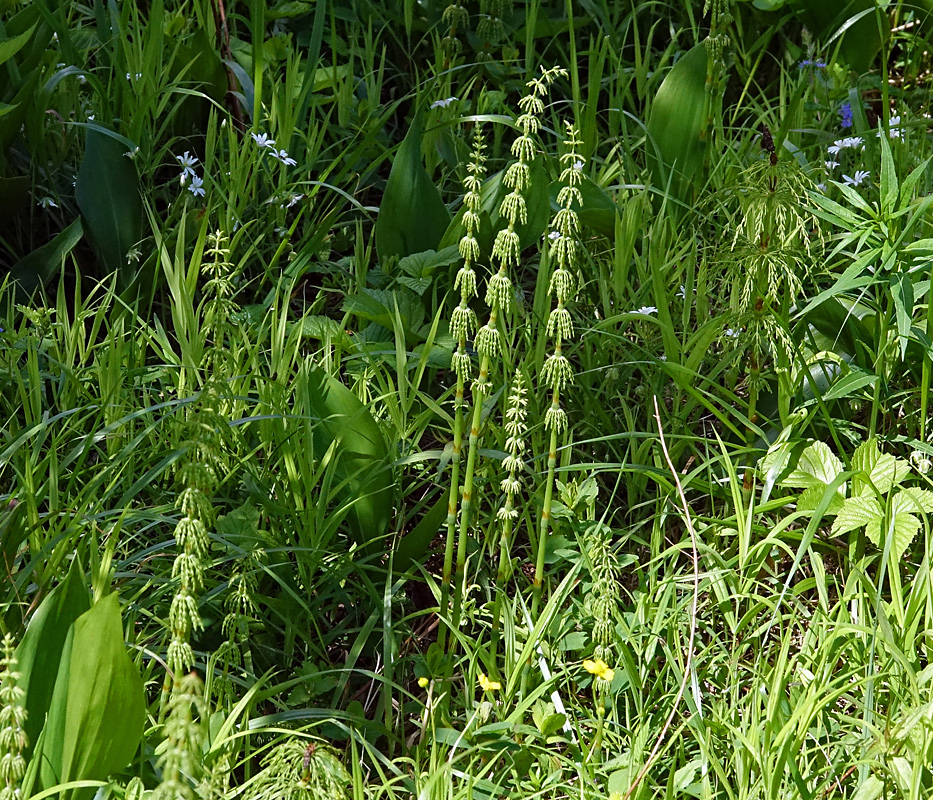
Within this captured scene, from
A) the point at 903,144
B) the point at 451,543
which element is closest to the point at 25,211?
the point at 451,543

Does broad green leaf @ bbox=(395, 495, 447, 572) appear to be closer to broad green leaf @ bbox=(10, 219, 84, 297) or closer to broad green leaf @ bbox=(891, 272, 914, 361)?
broad green leaf @ bbox=(891, 272, 914, 361)

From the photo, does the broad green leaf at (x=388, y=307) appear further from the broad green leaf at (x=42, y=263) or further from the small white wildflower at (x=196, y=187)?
the broad green leaf at (x=42, y=263)

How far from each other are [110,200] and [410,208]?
2.10ft

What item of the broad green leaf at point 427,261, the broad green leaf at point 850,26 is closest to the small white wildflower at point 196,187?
the broad green leaf at point 427,261

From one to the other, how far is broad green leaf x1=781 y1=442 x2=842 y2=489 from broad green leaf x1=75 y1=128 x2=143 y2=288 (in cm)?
143

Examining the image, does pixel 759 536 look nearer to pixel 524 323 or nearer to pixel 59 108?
pixel 524 323

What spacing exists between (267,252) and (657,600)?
1.24 meters

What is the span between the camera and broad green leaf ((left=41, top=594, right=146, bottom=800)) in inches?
45.1

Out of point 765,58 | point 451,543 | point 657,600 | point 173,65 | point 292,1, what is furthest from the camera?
point 765,58

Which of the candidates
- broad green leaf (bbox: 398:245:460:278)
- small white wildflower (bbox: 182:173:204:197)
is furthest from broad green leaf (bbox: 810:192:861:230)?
small white wildflower (bbox: 182:173:204:197)

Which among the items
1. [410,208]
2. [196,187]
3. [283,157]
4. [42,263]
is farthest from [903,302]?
[42,263]

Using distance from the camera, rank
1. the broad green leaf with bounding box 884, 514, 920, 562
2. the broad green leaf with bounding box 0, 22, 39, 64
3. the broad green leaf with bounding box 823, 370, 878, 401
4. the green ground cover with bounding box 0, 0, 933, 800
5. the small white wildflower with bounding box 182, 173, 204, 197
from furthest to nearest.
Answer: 1. the small white wildflower with bounding box 182, 173, 204, 197
2. the broad green leaf with bounding box 0, 22, 39, 64
3. the broad green leaf with bounding box 823, 370, 878, 401
4. the broad green leaf with bounding box 884, 514, 920, 562
5. the green ground cover with bounding box 0, 0, 933, 800

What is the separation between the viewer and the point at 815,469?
165cm

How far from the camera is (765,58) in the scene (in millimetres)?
3016
